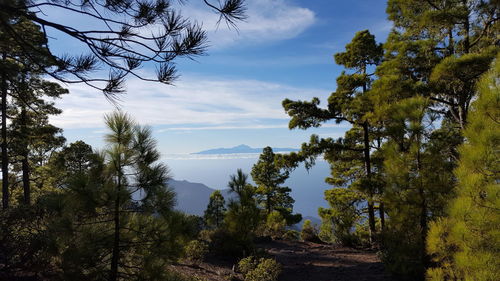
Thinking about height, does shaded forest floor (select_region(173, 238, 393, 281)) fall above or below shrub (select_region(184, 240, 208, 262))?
below

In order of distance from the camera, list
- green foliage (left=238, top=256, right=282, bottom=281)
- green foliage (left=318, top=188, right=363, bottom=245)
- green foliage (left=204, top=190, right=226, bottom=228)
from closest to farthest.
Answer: green foliage (left=238, top=256, right=282, bottom=281), green foliage (left=318, top=188, right=363, bottom=245), green foliage (left=204, top=190, right=226, bottom=228)

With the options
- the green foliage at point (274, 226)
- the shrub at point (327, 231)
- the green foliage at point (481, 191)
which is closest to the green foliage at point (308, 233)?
the shrub at point (327, 231)

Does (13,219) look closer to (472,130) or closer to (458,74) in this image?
(472,130)

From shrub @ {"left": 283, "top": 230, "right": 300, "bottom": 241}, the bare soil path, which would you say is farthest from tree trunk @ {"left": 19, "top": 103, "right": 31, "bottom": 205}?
shrub @ {"left": 283, "top": 230, "right": 300, "bottom": 241}

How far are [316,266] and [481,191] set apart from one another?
344 inches

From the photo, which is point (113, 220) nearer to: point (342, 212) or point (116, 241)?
point (116, 241)

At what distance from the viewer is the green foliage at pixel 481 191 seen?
15.3 feet

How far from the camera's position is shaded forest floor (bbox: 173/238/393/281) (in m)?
10.3

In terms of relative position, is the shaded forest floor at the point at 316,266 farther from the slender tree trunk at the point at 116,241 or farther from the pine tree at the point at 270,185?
the pine tree at the point at 270,185

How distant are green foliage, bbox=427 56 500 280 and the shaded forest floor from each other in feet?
17.6

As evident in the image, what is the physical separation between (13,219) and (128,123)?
11.9 ft

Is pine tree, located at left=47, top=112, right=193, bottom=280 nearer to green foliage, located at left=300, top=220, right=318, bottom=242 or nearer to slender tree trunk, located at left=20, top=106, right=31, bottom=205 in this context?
A: slender tree trunk, located at left=20, top=106, right=31, bottom=205

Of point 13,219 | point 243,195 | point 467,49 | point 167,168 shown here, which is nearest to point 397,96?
point 467,49

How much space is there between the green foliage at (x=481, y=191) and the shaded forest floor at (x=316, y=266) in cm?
535
